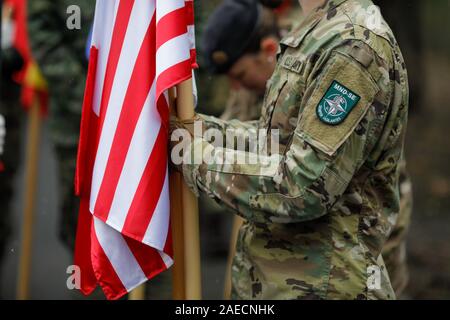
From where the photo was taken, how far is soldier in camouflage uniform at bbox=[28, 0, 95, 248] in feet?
17.0

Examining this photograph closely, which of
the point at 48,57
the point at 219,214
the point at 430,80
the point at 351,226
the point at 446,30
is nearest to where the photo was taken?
the point at 351,226

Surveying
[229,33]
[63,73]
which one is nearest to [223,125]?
[229,33]

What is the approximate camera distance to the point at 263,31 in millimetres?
4422

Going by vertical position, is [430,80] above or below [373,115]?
above

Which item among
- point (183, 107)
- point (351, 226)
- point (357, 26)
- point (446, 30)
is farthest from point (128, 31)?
point (446, 30)

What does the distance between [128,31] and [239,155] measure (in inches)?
21.3

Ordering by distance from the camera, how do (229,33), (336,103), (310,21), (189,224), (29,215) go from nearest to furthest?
(336,103) → (310,21) → (189,224) → (229,33) → (29,215)

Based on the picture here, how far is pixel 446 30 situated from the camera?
17.1m

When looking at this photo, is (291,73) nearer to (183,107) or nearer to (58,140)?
(183,107)

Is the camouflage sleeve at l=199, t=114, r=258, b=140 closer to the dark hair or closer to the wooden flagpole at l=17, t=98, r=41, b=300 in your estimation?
the dark hair

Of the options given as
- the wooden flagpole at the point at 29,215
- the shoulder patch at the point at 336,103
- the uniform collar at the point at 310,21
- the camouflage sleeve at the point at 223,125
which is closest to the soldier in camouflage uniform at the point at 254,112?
the camouflage sleeve at the point at 223,125

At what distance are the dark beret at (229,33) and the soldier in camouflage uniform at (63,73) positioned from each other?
3.12 ft

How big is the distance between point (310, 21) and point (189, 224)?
724 mm

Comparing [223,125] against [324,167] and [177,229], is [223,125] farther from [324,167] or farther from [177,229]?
[324,167]
